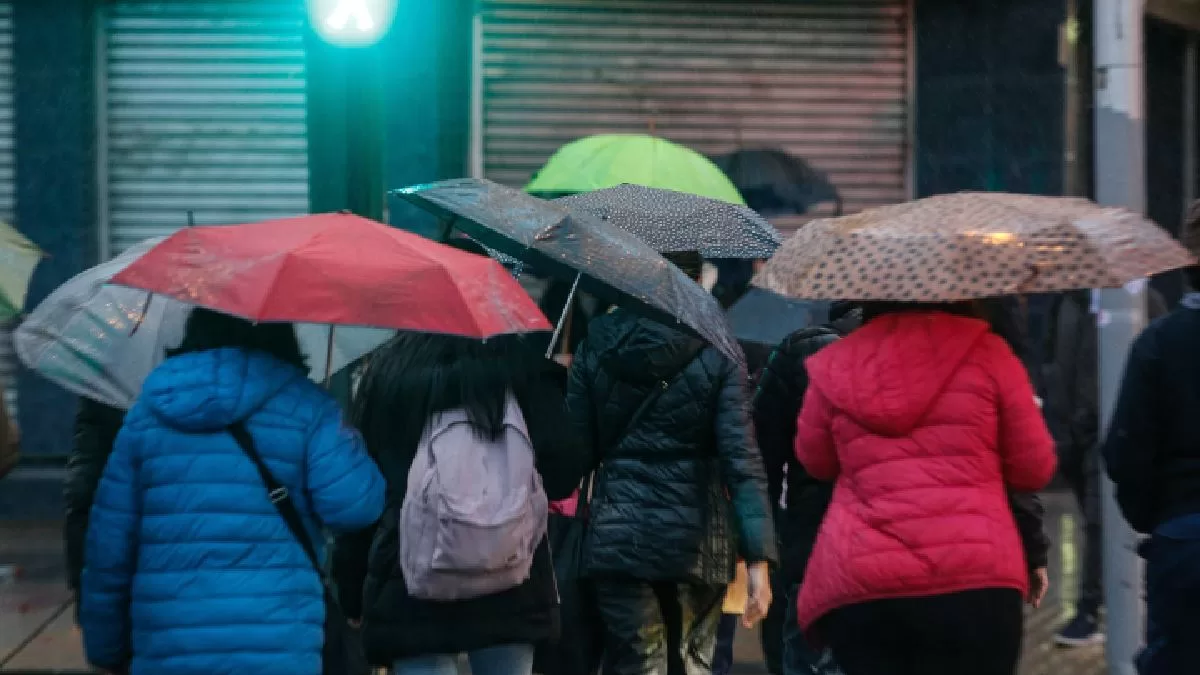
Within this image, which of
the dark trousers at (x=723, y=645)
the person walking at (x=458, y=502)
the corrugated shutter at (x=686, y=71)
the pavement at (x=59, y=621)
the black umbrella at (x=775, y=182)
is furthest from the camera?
the corrugated shutter at (x=686, y=71)

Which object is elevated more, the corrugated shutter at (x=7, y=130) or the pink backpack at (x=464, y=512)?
the corrugated shutter at (x=7, y=130)

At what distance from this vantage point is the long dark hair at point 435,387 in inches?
155

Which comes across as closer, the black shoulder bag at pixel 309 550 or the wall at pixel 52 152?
the black shoulder bag at pixel 309 550

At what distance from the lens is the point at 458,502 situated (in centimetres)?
383

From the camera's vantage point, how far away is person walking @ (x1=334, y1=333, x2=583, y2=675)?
387 centimetres

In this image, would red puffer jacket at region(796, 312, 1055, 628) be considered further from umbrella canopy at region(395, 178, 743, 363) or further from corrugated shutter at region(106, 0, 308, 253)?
corrugated shutter at region(106, 0, 308, 253)

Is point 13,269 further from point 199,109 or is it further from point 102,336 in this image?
point 199,109

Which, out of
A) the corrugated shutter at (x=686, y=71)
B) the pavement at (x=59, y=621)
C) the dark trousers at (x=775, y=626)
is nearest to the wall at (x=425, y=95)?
the corrugated shutter at (x=686, y=71)

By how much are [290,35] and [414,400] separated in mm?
6980

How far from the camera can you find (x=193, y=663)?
11.9 feet

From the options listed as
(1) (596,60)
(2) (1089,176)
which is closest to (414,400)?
(1) (596,60)

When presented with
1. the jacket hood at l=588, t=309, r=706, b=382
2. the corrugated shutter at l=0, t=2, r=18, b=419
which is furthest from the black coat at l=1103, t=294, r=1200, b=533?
the corrugated shutter at l=0, t=2, r=18, b=419

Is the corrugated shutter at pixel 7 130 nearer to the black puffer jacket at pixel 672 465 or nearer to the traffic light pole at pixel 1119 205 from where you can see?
the black puffer jacket at pixel 672 465

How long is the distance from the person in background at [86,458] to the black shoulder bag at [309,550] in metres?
1.34
